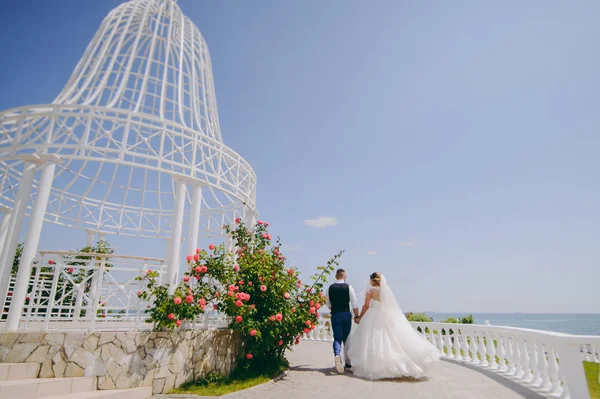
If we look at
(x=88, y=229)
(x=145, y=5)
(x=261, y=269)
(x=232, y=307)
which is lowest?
(x=232, y=307)

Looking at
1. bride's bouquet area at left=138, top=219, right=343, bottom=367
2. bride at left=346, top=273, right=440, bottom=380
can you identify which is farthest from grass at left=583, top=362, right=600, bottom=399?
bride's bouquet area at left=138, top=219, right=343, bottom=367

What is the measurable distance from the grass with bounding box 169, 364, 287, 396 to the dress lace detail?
188cm

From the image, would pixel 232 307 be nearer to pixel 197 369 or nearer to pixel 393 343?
pixel 197 369

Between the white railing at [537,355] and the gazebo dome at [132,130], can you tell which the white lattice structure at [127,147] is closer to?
the gazebo dome at [132,130]

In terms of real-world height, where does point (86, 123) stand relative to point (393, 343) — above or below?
above

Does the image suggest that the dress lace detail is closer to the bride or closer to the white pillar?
the bride

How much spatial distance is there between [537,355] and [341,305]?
3907 mm

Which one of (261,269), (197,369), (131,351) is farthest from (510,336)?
(131,351)

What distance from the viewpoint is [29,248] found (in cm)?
653

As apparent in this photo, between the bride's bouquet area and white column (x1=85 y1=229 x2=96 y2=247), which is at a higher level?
white column (x1=85 y1=229 x2=96 y2=247)

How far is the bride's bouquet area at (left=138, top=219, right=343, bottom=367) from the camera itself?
21.3 feet

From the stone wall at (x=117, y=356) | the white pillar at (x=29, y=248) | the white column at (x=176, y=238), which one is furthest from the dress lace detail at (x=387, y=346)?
the white pillar at (x=29, y=248)

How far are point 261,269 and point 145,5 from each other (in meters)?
10.1

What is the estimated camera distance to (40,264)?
21.4ft
